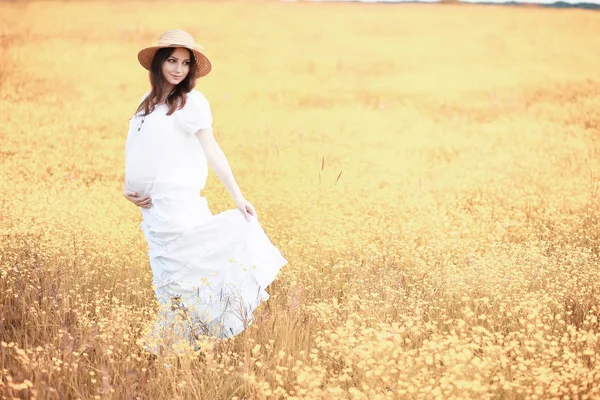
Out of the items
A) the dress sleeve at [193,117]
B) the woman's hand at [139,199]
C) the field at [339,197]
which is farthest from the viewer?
the woman's hand at [139,199]

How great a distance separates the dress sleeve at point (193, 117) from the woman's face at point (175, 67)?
0.17m

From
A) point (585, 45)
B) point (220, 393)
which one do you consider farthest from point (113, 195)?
point (585, 45)

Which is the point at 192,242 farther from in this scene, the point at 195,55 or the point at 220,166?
the point at 195,55

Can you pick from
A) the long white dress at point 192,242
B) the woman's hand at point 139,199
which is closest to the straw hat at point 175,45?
the long white dress at point 192,242

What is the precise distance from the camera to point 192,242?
12.9 ft

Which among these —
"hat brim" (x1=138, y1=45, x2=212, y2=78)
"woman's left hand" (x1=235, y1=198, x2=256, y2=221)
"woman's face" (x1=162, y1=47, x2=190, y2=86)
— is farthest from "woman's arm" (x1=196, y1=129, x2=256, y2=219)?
"hat brim" (x1=138, y1=45, x2=212, y2=78)

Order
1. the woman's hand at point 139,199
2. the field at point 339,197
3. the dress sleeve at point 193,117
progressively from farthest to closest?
1. the woman's hand at point 139,199
2. the dress sleeve at point 193,117
3. the field at point 339,197

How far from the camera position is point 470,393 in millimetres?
3338

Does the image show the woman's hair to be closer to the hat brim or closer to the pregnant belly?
the hat brim

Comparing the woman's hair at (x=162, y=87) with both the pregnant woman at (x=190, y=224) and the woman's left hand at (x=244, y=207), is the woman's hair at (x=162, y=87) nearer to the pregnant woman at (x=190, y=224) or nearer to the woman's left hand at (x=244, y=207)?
the pregnant woman at (x=190, y=224)

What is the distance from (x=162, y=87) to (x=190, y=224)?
83 centimetres

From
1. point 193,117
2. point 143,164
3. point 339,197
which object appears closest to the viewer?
point 193,117

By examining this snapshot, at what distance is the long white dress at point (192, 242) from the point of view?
3.90m

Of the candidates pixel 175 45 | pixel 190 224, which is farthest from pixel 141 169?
pixel 175 45
